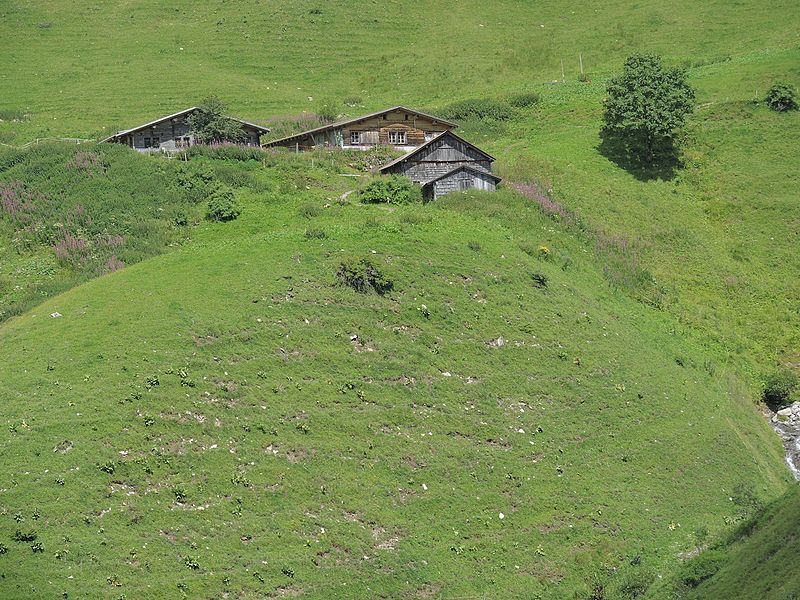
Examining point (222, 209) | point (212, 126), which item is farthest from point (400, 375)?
point (212, 126)

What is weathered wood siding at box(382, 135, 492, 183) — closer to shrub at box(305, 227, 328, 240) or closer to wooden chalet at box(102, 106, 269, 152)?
wooden chalet at box(102, 106, 269, 152)

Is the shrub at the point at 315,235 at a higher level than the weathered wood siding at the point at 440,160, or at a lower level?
lower

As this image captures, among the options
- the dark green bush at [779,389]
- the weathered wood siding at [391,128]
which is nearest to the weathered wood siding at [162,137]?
the weathered wood siding at [391,128]

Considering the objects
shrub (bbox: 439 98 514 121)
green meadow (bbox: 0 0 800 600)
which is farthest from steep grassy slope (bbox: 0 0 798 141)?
green meadow (bbox: 0 0 800 600)

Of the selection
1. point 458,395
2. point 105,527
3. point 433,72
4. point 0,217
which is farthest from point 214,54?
point 105,527

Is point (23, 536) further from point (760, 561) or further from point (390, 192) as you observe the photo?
point (390, 192)

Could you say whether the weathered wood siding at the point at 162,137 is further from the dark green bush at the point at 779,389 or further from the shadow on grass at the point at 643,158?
the dark green bush at the point at 779,389
